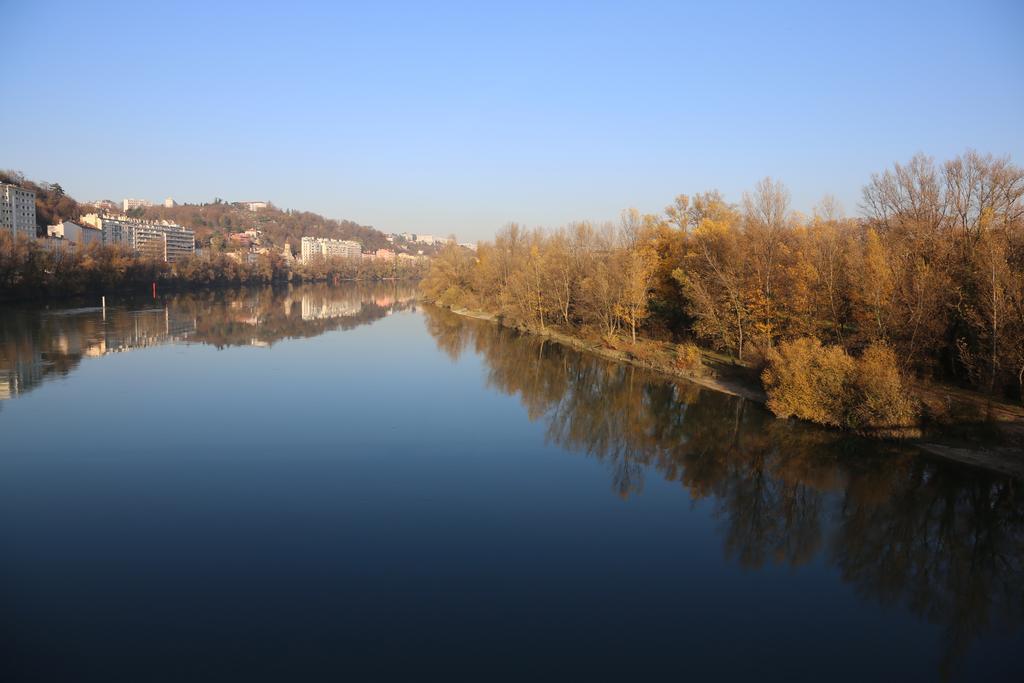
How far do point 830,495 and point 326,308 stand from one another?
44733mm

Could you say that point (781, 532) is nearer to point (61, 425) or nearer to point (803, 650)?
point (803, 650)

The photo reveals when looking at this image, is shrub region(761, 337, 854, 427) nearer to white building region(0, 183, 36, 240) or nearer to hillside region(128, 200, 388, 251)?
white building region(0, 183, 36, 240)

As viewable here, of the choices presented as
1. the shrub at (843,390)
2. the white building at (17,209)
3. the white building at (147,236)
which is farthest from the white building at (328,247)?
the shrub at (843,390)

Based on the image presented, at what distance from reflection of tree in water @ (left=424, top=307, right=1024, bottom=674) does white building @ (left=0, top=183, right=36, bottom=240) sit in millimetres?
66436

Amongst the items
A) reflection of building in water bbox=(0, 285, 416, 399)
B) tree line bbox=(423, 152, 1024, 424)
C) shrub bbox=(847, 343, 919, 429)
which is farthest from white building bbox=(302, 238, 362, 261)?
shrub bbox=(847, 343, 919, 429)

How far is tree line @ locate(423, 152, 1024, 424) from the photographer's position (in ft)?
49.0

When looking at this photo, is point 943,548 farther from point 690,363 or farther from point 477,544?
point 690,363

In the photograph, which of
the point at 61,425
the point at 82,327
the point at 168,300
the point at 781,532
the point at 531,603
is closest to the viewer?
the point at 531,603

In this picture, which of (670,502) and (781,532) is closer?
(781,532)

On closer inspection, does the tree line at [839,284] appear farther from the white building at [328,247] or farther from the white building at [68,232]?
the white building at [328,247]

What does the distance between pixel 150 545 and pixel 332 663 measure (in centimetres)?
385

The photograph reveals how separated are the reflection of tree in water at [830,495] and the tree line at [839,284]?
187 cm

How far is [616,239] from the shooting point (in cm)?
3478

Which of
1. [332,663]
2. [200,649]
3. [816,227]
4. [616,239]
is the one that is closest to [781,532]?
[332,663]
